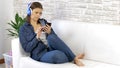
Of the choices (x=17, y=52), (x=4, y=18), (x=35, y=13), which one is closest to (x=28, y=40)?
(x=17, y=52)

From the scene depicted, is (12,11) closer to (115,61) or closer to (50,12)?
(50,12)

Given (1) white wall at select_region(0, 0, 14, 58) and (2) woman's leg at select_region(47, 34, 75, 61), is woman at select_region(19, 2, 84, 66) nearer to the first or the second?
(2) woman's leg at select_region(47, 34, 75, 61)

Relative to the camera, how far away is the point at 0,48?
11.9ft

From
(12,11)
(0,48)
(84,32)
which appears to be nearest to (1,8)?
(12,11)

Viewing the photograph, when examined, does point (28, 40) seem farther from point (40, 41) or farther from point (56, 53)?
point (56, 53)

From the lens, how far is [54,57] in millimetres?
2350

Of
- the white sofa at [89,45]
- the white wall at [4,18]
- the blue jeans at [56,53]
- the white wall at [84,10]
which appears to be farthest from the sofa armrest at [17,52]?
the white wall at [4,18]

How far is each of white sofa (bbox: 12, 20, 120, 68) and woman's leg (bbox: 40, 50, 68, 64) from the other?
0.15 feet

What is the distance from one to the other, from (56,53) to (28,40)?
14.5 inches

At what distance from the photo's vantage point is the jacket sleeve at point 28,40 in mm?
2502

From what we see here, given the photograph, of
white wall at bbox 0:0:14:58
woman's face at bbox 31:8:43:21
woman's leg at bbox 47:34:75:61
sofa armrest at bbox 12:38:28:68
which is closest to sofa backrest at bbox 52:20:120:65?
woman's leg at bbox 47:34:75:61

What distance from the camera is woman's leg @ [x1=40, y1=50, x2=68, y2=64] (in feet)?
7.72

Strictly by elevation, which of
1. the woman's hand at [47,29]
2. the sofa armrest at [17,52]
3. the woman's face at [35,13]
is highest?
the woman's face at [35,13]

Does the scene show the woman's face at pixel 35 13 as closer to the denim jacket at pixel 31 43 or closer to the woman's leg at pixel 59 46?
the denim jacket at pixel 31 43
